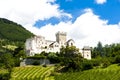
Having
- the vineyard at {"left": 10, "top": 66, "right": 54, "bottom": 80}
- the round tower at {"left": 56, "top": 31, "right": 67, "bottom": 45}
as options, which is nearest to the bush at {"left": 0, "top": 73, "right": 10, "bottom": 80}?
the vineyard at {"left": 10, "top": 66, "right": 54, "bottom": 80}

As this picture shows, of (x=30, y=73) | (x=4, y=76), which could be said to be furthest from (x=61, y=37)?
(x=4, y=76)

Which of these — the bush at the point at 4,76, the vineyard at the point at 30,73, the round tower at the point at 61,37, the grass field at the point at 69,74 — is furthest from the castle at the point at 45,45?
the bush at the point at 4,76

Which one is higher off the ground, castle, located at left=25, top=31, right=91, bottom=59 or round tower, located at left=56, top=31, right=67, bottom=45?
round tower, located at left=56, top=31, right=67, bottom=45

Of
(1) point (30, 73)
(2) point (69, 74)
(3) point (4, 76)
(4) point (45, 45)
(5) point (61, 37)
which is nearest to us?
(2) point (69, 74)

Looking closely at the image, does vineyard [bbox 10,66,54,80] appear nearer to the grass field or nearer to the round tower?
the grass field

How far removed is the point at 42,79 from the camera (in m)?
60.0

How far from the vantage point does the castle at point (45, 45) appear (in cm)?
10650

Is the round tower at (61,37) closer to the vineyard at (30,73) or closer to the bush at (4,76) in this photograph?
the vineyard at (30,73)

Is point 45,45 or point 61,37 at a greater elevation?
point 61,37

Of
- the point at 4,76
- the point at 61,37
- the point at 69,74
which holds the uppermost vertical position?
the point at 61,37

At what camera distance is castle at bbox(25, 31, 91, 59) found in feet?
349

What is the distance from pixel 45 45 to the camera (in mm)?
112062

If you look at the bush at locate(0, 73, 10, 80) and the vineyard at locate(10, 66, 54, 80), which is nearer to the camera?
the bush at locate(0, 73, 10, 80)

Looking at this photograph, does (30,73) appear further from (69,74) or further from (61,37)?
(61,37)
